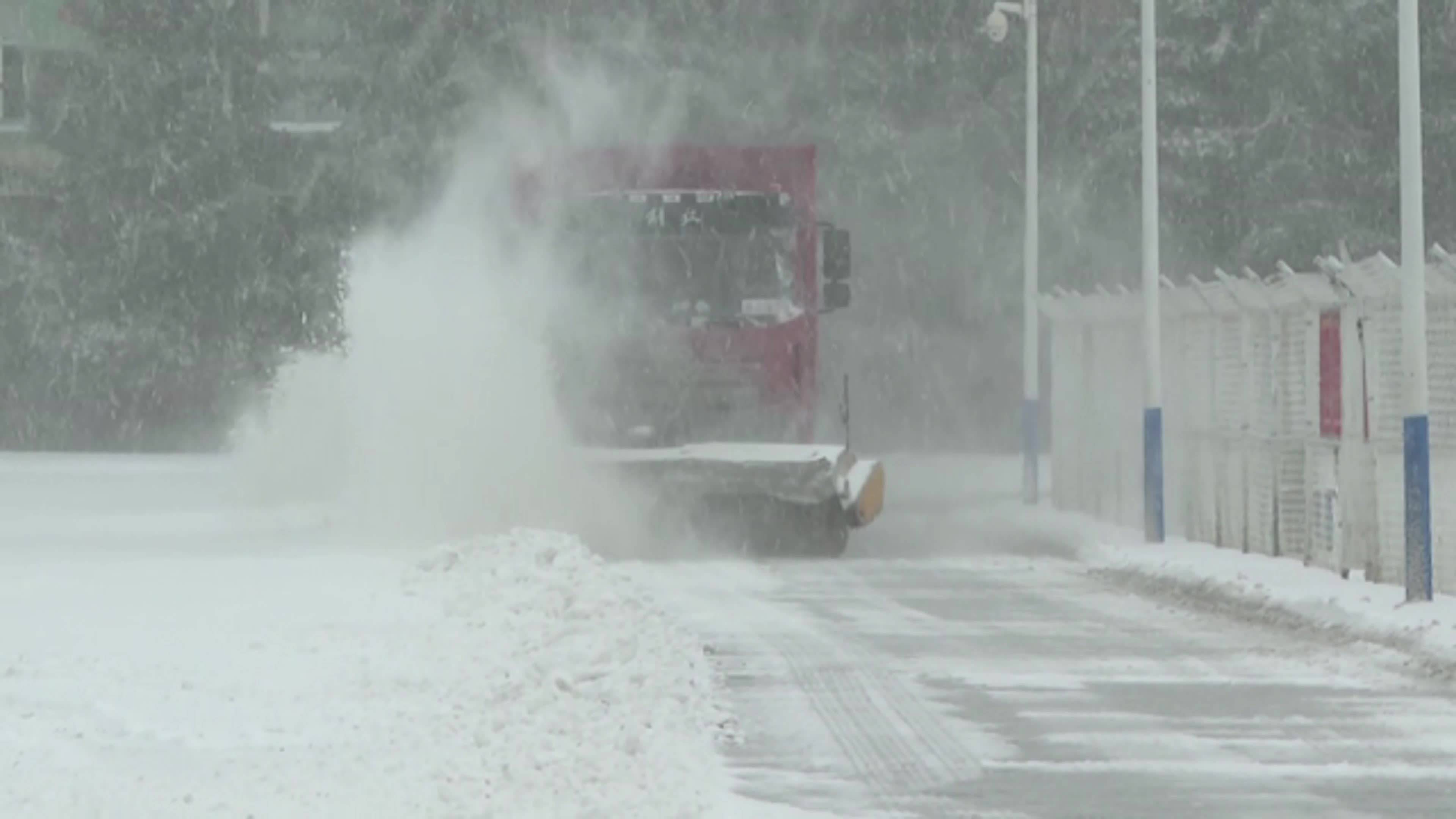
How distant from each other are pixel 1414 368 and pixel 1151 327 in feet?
24.8

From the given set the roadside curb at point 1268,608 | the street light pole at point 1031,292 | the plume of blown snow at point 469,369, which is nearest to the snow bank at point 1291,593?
the roadside curb at point 1268,608

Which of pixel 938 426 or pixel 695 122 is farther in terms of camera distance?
pixel 938 426

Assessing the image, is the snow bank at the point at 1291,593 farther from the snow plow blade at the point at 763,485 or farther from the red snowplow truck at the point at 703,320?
the red snowplow truck at the point at 703,320

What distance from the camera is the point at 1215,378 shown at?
25.6 meters

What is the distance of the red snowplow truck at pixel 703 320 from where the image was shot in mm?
25188

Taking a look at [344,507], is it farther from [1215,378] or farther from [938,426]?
[938,426]

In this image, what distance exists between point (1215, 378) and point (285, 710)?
14.7 m

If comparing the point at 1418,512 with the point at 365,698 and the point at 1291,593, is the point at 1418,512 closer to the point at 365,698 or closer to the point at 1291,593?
the point at 1291,593

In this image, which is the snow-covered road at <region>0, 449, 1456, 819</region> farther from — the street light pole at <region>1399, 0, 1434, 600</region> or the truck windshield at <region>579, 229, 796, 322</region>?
the truck windshield at <region>579, 229, 796, 322</region>

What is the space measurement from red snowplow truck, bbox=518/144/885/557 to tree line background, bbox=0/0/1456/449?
23.9m

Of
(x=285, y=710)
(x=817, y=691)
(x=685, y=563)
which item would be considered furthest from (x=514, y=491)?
(x=285, y=710)

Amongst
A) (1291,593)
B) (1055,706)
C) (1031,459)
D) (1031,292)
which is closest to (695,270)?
(1291,593)

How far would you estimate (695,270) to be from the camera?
2580 centimetres

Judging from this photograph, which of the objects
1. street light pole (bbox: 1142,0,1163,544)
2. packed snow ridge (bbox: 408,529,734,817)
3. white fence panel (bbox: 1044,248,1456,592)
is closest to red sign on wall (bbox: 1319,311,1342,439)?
white fence panel (bbox: 1044,248,1456,592)
